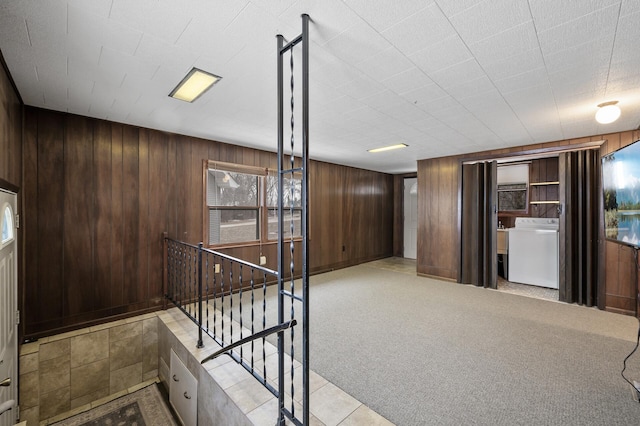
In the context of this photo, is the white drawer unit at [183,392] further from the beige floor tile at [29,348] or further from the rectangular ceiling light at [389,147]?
the rectangular ceiling light at [389,147]

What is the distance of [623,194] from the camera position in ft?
7.50

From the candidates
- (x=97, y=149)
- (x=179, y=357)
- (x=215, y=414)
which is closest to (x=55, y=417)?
(x=179, y=357)

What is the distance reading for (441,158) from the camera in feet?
17.3

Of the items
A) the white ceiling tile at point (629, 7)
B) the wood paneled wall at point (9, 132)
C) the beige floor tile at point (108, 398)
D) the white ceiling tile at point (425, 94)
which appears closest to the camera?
the white ceiling tile at point (629, 7)

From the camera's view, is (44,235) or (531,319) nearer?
(44,235)

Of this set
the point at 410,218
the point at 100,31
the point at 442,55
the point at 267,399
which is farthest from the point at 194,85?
the point at 410,218

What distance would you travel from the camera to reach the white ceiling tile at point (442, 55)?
1720 millimetres

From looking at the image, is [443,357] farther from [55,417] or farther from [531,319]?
[55,417]

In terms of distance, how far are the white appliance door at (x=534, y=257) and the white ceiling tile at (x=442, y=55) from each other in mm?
4233

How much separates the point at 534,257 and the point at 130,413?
20.3 feet

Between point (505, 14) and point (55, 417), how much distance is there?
4914 millimetres

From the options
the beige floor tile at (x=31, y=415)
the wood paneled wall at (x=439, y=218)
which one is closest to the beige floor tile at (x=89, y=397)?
the beige floor tile at (x=31, y=415)

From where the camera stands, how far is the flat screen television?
2.05 m

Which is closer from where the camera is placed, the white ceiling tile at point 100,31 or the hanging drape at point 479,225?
the white ceiling tile at point 100,31
